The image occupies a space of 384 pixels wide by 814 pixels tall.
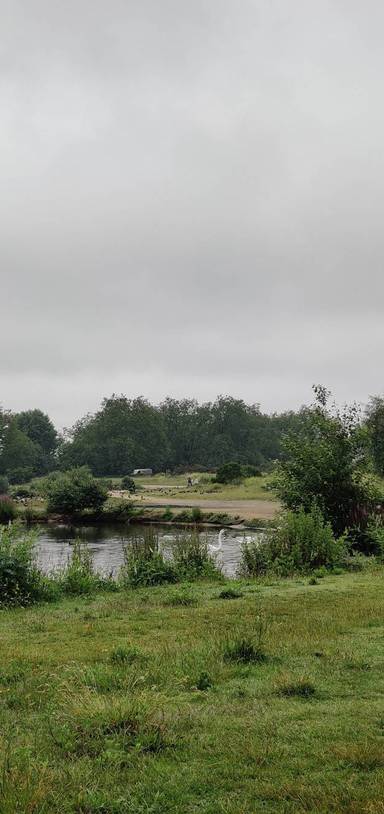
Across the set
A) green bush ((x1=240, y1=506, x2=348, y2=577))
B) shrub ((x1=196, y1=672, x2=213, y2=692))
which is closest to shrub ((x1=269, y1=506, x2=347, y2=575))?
green bush ((x1=240, y1=506, x2=348, y2=577))

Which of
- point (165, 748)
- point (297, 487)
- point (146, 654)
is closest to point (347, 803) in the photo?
point (165, 748)

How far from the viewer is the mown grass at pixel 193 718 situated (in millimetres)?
4156

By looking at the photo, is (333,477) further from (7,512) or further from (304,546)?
(7,512)

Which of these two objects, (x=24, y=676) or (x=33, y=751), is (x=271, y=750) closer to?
(x=33, y=751)

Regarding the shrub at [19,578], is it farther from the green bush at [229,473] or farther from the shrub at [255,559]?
the green bush at [229,473]

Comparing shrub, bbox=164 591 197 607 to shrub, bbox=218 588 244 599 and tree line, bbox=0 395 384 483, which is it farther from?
tree line, bbox=0 395 384 483

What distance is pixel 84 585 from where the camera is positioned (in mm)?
14008

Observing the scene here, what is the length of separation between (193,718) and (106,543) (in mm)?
25901

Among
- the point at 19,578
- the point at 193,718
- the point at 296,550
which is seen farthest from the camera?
the point at 296,550

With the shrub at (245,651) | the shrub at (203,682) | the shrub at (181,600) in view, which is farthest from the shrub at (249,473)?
the shrub at (203,682)

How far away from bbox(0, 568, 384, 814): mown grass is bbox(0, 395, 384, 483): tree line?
109 meters

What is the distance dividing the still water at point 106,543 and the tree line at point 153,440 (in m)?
78.9

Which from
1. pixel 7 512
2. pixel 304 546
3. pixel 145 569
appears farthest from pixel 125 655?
pixel 7 512

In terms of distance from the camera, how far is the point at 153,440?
130 meters
